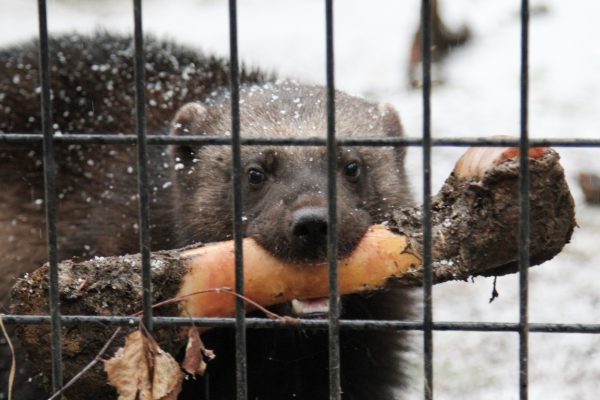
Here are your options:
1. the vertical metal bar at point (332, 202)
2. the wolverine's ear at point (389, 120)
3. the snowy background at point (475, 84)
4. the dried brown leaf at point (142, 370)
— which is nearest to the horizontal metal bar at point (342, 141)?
the vertical metal bar at point (332, 202)

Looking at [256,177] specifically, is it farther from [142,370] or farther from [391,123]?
[142,370]

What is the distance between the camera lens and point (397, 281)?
258 cm

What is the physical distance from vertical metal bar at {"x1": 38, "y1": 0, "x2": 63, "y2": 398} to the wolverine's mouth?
2.58 feet

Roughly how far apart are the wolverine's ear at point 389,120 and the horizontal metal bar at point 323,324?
6.99 ft

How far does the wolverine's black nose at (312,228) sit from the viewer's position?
2.79 meters

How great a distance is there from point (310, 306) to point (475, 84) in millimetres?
6062

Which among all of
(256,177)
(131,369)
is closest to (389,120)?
(256,177)

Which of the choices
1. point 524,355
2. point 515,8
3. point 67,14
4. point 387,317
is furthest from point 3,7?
point 524,355

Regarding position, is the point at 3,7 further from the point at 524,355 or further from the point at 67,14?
the point at 524,355

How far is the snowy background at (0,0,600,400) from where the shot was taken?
509 centimetres

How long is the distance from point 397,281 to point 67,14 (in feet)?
29.5

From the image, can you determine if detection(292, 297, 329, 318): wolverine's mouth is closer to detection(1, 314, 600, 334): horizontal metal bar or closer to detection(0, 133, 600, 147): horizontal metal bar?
detection(1, 314, 600, 334): horizontal metal bar

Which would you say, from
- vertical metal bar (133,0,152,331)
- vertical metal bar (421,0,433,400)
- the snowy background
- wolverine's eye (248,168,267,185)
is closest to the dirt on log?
vertical metal bar (133,0,152,331)

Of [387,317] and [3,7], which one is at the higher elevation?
[3,7]
